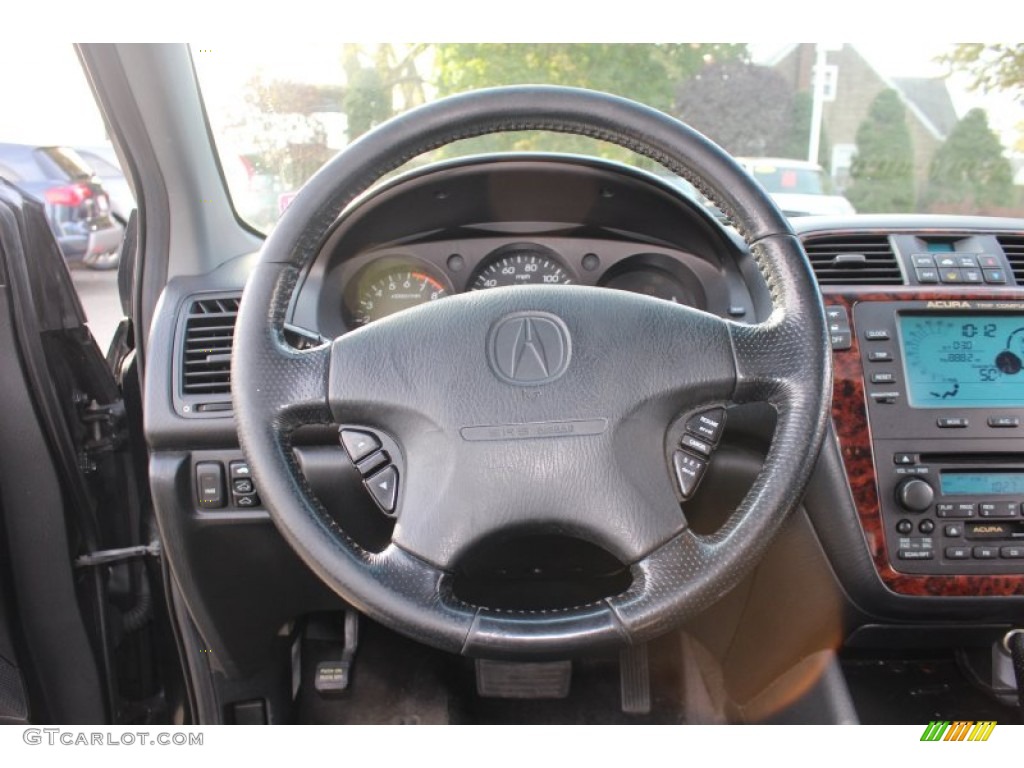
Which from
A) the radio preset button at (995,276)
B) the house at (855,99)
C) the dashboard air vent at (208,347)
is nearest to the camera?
the dashboard air vent at (208,347)

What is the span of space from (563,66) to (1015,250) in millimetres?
965

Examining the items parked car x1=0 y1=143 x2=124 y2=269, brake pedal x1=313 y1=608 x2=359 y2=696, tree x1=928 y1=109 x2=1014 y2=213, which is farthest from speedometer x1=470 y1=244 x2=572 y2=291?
tree x1=928 y1=109 x2=1014 y2=213

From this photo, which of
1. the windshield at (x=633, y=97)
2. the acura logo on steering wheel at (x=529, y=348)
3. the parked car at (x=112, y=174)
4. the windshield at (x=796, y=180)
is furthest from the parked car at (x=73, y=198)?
the windshield at (x=796, y=180)

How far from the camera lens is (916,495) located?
1.47m

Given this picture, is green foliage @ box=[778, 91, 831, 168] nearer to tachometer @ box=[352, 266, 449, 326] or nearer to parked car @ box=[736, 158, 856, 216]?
parked car @ box=[736, 158, 856, 216]

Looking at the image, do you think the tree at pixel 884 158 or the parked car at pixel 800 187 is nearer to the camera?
the parked car at pixel 800 187

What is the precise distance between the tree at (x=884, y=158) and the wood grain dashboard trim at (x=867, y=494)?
1030 mm

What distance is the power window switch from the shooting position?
1477 millimetres

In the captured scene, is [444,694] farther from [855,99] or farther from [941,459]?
[855,99]

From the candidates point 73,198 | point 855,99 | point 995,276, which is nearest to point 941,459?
point 995,276

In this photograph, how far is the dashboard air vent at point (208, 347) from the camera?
1.44 metres

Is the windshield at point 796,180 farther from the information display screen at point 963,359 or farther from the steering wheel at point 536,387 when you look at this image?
the steering wheel at point 536,387
